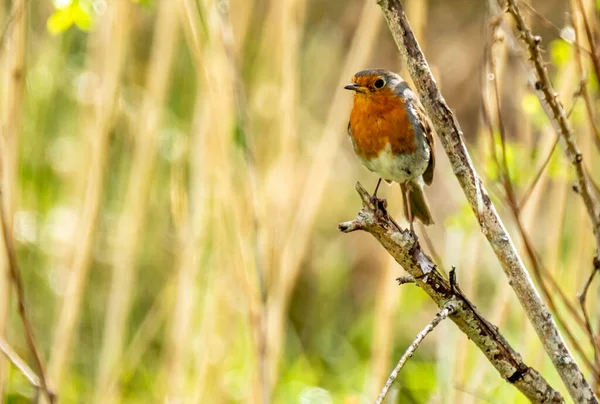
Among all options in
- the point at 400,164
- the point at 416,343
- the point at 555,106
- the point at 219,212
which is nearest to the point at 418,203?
the point at 400,164

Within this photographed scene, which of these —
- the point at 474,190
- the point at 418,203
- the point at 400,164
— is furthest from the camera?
the point at 418,203

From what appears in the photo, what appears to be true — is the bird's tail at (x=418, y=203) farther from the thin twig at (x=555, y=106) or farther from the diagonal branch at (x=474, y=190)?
the diagonal branch at (x=474, y=190)

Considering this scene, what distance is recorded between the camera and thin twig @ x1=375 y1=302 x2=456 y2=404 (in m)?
1.01

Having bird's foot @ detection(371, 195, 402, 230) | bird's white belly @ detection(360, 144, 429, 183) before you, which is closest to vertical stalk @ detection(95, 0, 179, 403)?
bird's white belly @ detection(360, 144, 429, 183)

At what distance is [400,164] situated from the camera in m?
1.82

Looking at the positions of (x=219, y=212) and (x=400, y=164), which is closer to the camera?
(x=400, y=164)

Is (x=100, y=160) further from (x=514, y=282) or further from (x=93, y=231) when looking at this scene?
(x=514, y=282)

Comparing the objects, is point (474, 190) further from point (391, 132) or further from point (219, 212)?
point (219, 212)

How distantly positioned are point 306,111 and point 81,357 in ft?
5.27

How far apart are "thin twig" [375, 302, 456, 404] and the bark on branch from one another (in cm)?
3

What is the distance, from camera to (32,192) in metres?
3.20

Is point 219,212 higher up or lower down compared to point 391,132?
lower down

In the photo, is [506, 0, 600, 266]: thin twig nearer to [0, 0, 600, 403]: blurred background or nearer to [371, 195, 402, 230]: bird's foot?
[0, 0, 600, 403]: blurred background

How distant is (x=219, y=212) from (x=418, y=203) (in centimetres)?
Answer: 52
